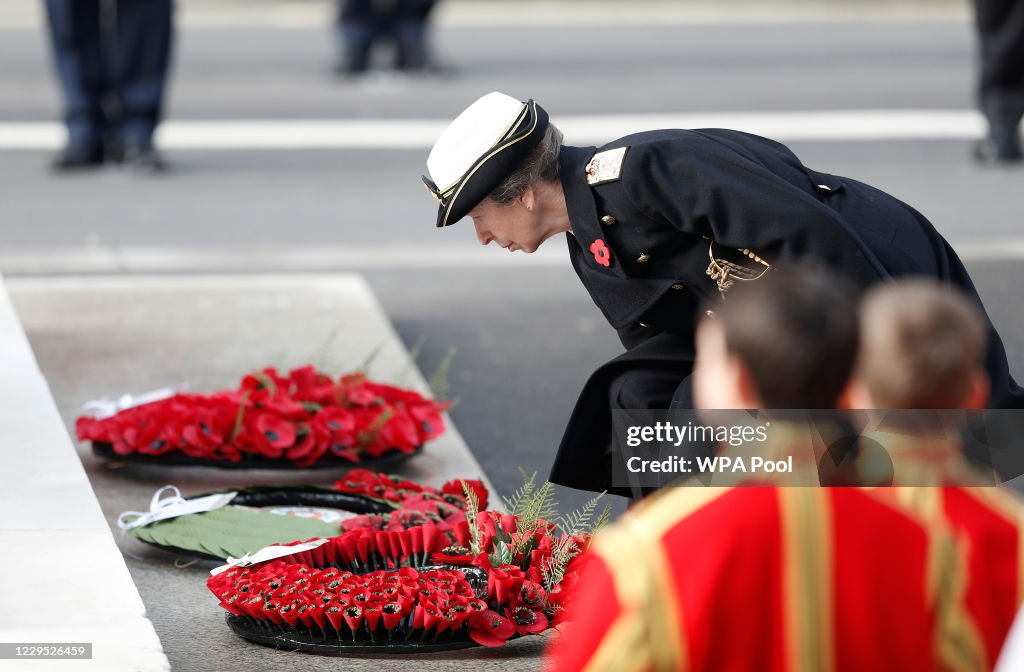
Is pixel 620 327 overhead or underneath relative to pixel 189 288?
overhead

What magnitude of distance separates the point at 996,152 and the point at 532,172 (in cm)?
663

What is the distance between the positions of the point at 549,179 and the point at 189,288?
332cm

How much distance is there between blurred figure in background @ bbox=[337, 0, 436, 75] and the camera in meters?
12.1

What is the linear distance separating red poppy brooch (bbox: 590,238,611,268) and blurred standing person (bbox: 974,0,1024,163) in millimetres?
6184

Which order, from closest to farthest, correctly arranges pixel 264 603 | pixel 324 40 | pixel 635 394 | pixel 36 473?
pixel 264 603, pixel 635 394, pixel 36 473, pixel 324 40

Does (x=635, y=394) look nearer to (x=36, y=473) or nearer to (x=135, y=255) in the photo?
(x=36, y=473)

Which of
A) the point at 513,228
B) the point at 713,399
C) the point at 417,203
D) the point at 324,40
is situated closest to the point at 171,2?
the point at 417,203

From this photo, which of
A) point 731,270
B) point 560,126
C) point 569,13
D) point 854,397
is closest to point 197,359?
point 731,270

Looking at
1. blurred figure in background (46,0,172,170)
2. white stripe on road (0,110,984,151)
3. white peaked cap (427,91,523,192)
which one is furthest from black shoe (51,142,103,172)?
white peaked cap (427,91,523,192)

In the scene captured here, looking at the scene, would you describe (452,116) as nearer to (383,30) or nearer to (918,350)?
(383,30)

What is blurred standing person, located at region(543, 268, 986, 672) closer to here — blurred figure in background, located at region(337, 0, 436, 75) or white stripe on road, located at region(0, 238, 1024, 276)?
white stripe on road, located at region(0, 238, 1024, 276)

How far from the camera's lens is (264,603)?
3.38m

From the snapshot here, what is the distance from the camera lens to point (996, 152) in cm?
967

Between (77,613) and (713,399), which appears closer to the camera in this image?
(713,399)
